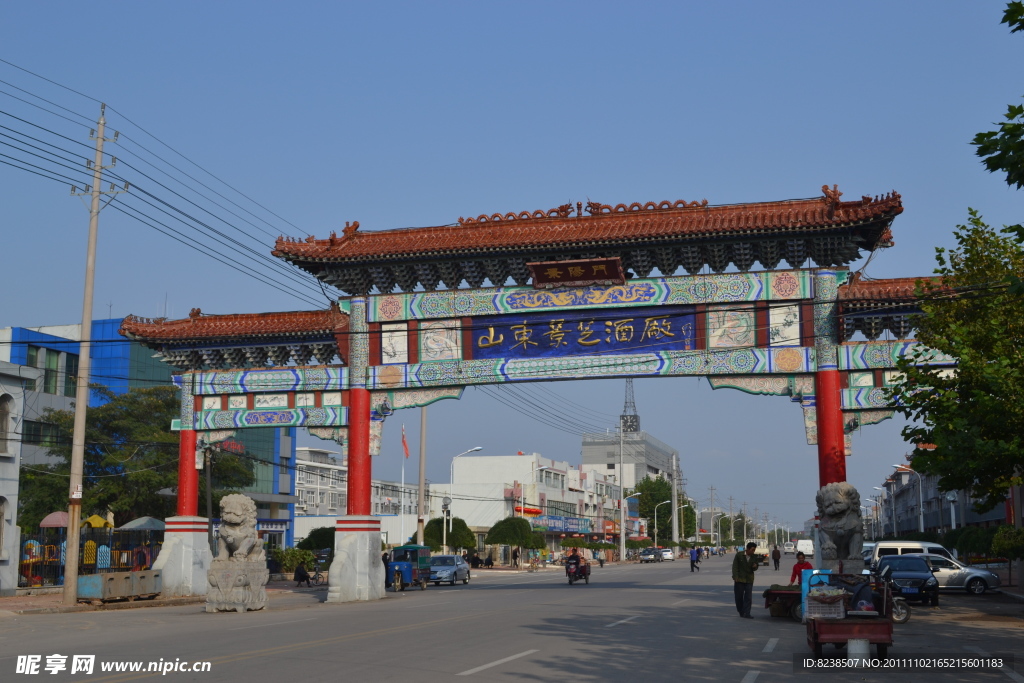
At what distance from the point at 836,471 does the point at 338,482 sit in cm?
9037

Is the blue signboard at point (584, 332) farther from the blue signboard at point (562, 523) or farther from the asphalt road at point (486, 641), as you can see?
the blue signboard at point (562, 523)

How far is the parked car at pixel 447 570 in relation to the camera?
42.7 m

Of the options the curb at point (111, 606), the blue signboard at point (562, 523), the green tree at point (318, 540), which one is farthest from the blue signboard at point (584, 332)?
the blue signboard at point (562, 523)

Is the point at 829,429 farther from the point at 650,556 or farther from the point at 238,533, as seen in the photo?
the point at 650,556

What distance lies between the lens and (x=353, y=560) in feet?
88.7

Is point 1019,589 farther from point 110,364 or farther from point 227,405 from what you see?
point 110,364

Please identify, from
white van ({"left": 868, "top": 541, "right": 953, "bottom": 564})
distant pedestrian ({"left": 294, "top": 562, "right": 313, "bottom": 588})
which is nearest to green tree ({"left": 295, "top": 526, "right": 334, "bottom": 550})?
distant pedestrian ({"left": 294, "top": 562, "right": 313, "bottom": 588})

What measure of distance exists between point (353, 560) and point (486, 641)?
1205cm

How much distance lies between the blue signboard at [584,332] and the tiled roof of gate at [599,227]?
1.92 metres

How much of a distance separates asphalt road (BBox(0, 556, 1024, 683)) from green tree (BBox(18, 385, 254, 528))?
22.6m

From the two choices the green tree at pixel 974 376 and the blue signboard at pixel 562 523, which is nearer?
the green tree at pixel 974 376

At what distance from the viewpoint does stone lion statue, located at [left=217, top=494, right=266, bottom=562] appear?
2416 centimetres

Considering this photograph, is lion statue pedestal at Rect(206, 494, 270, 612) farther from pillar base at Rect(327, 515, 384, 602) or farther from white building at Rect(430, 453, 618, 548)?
white building at Rect(430, 453, 618, 548)

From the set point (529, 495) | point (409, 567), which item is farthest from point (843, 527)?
point (529, 495)
